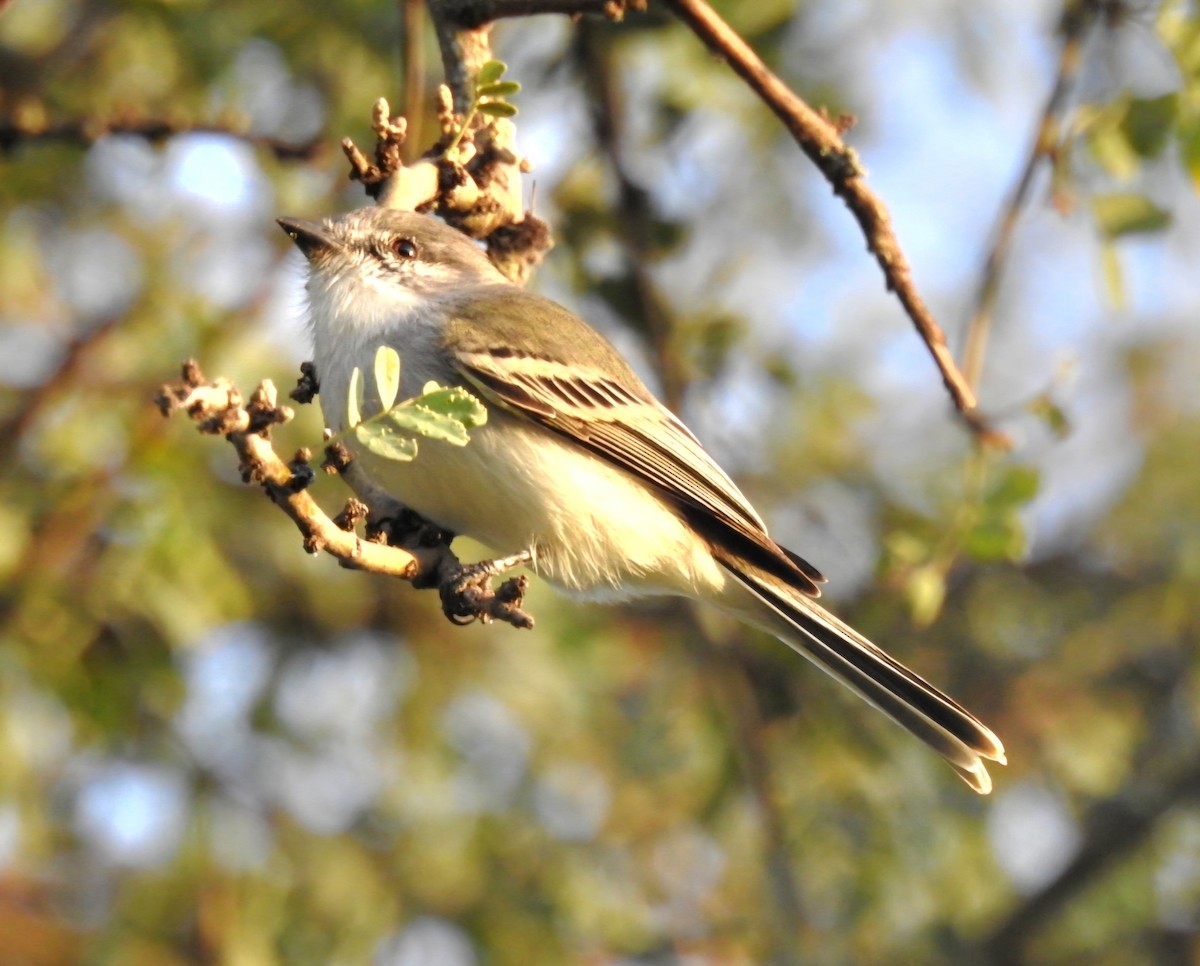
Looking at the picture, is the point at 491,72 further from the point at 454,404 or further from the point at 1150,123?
the point at 1150,123

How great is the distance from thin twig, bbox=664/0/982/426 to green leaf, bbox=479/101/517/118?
57 cm

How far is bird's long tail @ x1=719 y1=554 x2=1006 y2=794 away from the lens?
3.74m

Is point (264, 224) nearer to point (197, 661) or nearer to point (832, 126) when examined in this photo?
point (197, 661)

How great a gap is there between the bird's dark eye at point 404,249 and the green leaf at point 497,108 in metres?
1.16

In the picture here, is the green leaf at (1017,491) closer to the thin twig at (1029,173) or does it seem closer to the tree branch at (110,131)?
the thin twig at (1029,173)

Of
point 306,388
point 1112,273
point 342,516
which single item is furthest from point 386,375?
point 1112,273

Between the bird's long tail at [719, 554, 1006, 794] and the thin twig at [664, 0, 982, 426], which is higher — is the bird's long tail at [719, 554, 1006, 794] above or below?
below

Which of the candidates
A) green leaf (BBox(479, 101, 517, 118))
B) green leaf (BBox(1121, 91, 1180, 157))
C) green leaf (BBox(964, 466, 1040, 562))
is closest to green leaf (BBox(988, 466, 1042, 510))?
green leaf (BBox(964, 466, 1040, 562))

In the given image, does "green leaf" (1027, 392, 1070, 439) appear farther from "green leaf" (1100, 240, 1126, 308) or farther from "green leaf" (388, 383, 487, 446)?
"green leaf" (388, 383, 487, 446)

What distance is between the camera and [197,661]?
546 cm

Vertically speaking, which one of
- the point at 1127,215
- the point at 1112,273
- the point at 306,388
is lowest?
the point at 306,388

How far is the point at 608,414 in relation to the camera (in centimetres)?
384

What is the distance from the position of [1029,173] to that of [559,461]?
57.1 inches

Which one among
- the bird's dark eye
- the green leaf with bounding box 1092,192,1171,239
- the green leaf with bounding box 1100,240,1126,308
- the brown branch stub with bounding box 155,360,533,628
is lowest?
the brown branch stub with bounding box 155,360,533,628
